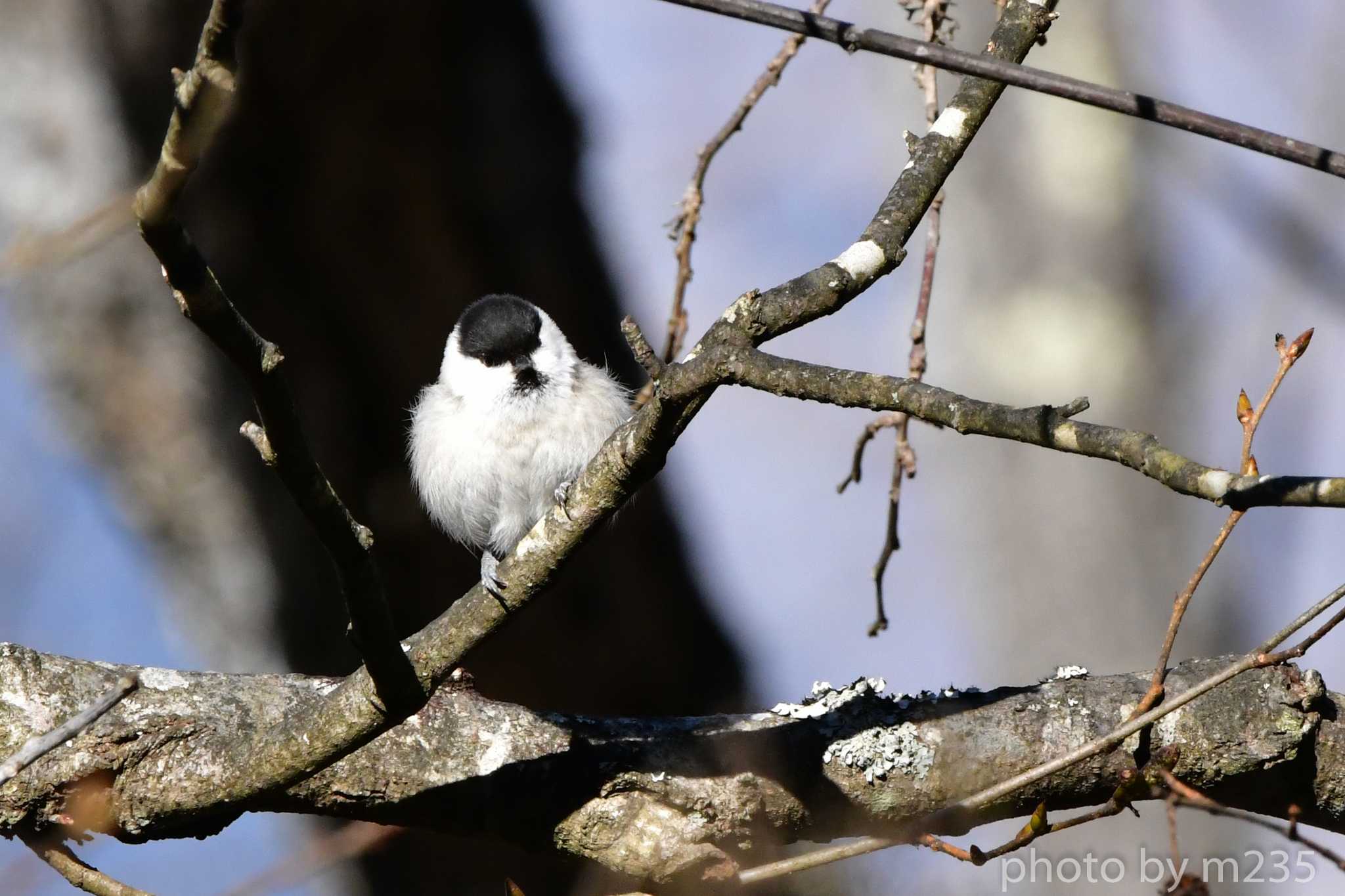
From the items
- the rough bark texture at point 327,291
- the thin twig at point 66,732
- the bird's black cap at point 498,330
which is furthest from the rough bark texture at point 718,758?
the bird's black cap at point 498,330

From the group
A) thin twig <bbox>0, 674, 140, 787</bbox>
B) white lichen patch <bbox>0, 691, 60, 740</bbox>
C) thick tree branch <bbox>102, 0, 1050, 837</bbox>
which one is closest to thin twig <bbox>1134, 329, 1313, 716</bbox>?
thick tree branch <bbox>102, 0, 1050, 837</bbox>

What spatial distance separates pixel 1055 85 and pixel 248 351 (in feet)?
2.99

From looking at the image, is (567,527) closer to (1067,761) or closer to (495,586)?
(495,586)

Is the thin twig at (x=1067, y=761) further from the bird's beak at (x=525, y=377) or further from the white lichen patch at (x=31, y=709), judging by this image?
the bird's beak at (x=525, y=377)

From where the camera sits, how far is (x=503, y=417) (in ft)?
11.5

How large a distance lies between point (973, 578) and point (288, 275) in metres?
4.31

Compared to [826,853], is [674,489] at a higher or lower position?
higher

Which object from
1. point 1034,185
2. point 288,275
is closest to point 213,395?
point 288,275

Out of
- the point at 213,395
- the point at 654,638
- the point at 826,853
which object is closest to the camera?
the point at 826,853

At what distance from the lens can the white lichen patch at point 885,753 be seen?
2.28 m

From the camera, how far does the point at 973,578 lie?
6.48 meters

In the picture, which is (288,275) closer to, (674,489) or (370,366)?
(370,366)

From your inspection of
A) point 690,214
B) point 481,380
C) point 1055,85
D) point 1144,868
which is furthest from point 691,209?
point 1144,868

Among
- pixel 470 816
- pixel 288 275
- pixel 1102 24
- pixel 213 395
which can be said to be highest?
pixel 1102 24
